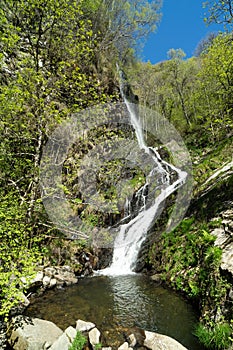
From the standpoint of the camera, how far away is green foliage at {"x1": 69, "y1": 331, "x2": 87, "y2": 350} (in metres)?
4.35

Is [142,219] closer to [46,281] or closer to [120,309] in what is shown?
[46,281]

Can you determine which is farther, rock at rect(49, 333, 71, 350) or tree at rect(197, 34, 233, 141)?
tree at rect(197, 34, 233, 141)

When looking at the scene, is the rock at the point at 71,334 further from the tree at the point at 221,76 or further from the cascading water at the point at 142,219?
the tree at the point at 221,76

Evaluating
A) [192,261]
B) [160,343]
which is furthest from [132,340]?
[192,261]

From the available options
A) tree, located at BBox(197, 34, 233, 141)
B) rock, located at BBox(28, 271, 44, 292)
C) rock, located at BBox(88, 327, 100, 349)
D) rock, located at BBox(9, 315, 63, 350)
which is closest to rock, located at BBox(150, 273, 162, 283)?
rock, located at BBox(28, 271, 44, 292)

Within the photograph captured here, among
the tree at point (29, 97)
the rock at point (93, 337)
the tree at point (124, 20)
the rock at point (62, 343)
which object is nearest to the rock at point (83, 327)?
the rock at point (93, 337)

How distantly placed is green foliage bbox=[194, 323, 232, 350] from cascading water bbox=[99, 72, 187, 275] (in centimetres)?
592

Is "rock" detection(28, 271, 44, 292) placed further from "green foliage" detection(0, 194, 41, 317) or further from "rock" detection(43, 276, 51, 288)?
"green foliage" detection(0, 194, 41, 317)

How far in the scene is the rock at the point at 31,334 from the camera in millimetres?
4387

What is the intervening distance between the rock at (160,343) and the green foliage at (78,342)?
129 cm

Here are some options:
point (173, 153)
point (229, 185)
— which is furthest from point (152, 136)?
point (229, 185)

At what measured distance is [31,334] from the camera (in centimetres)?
458

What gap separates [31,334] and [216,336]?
144 inches

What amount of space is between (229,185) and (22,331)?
7849 mm
